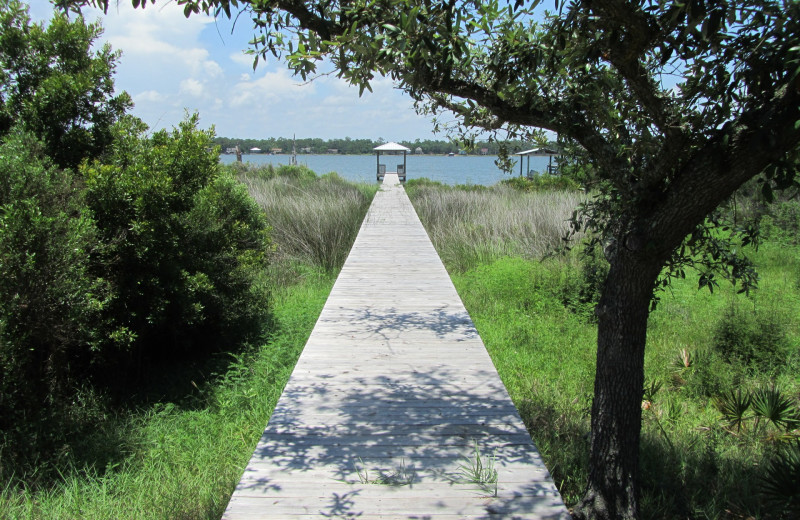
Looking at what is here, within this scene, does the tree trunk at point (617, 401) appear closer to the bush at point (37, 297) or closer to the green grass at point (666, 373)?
the green grass at point (666, 373)

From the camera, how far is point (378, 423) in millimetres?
3537

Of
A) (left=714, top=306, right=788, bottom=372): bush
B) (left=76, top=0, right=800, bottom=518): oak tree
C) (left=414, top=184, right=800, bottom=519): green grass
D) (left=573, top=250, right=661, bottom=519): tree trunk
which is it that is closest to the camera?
(left=76, top=0, right=800, bottom=518): oak tree

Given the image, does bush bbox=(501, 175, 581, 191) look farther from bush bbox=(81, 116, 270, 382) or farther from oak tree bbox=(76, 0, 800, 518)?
oak tree bbox=(76, 0, 800, 518)

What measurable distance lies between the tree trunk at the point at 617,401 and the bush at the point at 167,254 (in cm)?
387

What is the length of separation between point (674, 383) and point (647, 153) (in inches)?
137

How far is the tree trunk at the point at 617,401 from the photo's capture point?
283 cm

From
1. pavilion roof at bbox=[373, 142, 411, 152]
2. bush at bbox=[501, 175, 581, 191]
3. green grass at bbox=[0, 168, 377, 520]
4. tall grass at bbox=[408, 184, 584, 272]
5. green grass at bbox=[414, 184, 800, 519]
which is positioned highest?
pavilion roof at bbox=[373, 142, 411, 152]

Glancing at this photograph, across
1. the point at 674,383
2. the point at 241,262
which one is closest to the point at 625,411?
the point at 674,383

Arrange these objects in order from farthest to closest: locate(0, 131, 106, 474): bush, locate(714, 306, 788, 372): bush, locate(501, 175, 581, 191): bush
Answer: locate(501, 175, 581, 191): bush, locate(714, 306, 788, 372): bush, locate(0, 131, 106, 474): bush

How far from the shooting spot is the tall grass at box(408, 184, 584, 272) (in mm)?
10844

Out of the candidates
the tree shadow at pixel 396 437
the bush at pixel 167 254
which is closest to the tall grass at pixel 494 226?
the bush at pixel 167 254

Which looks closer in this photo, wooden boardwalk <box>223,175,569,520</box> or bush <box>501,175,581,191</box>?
wooden boardwalk <box>223,175,569,520</box>

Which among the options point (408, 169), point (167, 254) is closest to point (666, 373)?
point (167, 254)

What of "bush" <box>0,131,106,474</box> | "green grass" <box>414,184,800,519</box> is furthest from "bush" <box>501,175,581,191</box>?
"bush" <box>0,131,106,474</box>
